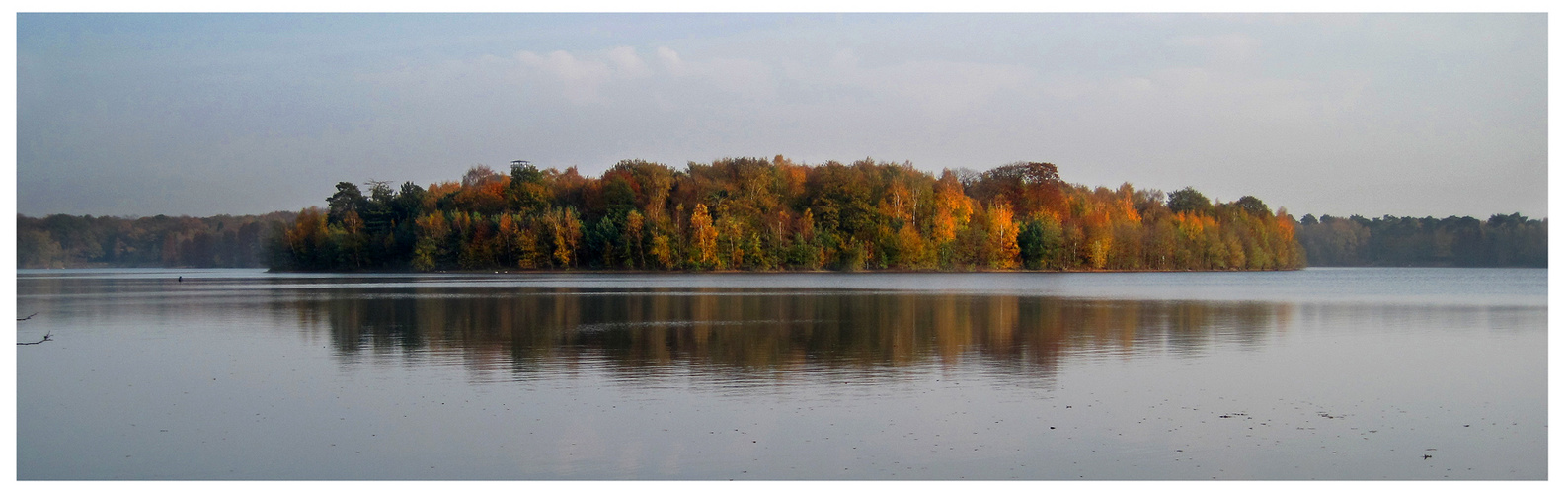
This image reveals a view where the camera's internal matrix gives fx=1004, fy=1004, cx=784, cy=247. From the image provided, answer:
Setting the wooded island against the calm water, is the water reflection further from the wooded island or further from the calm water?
the wooded island

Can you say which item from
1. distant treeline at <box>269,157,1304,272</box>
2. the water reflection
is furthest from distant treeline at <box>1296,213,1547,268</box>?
the water reflection

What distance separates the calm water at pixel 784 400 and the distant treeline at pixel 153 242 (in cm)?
3912

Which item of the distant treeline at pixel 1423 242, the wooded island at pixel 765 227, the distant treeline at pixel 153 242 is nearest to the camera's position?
the distant treeline at pixel 153 242

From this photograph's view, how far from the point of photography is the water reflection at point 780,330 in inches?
577

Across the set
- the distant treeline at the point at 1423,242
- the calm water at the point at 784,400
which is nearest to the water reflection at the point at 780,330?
the calm water at the point at 784,400

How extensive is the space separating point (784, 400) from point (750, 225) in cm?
6922

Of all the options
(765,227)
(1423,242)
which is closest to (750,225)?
(765,227)

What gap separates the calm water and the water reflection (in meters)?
0.14

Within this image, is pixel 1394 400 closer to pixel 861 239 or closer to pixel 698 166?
pixel 861 239

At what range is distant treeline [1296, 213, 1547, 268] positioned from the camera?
99.9 m

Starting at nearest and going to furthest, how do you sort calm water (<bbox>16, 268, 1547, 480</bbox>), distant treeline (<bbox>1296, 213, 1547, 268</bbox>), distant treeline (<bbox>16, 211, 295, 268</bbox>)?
1. calm water (<bbox>16, 268, 1547, 480</bbox>)
2. distant treeline (<bbox>16, 211, 295, 268</bbox>)
3. distant treeline (<bbox>1296, 213, 1547, 268</bbox>)

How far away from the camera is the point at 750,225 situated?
79.8 metres

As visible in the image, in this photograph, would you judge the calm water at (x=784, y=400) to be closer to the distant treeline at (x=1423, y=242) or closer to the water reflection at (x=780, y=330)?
the water reflection at (x=780, y=330)

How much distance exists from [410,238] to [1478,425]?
287 ft
